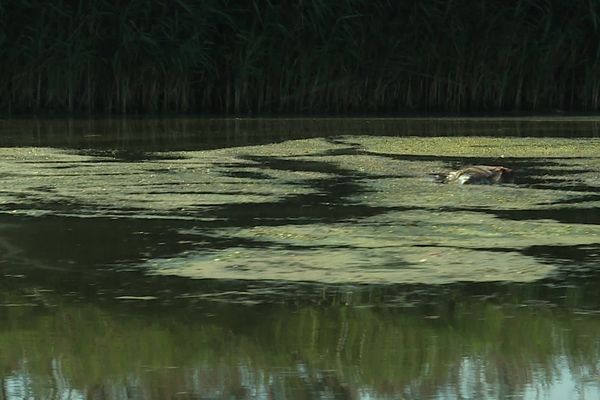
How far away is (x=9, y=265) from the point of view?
496 cm

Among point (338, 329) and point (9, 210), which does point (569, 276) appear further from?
point (9, 210)

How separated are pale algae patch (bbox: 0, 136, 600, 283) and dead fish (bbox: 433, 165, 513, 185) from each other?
8 cm

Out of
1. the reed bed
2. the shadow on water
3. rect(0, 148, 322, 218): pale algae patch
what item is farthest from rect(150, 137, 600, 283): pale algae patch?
the reed bed

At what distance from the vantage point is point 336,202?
654cm

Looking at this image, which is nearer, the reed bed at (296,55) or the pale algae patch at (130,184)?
the pale algae patch at (130,184)

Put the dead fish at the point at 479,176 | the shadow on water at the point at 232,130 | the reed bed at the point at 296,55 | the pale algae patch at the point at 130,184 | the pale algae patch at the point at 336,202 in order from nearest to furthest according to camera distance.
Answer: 1. the pale algae patch at the point at 336,202
2. the pale algae patch at the point at 130,184
3. the dead fish at the point at 479,176
4. the shadow on water at the point at 232,130
5. the reed bed at the point at 296,55

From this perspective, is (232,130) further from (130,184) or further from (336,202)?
(336,202)

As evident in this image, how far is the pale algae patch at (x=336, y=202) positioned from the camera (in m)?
4.88

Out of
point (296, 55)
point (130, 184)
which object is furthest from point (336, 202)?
point (296, 55)

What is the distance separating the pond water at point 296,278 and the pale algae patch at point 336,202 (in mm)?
16

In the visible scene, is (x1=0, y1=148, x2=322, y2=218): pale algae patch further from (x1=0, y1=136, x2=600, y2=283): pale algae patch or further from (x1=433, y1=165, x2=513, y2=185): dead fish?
(x1=433, y1=165, x2=513, y2=185): dead fish

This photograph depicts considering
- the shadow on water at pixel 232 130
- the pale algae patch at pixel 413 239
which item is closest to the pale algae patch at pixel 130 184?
the pale algae patch at pixel 413 239

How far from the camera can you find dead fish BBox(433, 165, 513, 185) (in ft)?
23.1

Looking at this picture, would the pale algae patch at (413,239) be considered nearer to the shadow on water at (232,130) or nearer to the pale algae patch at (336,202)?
the pale algae patch at (336,202)
